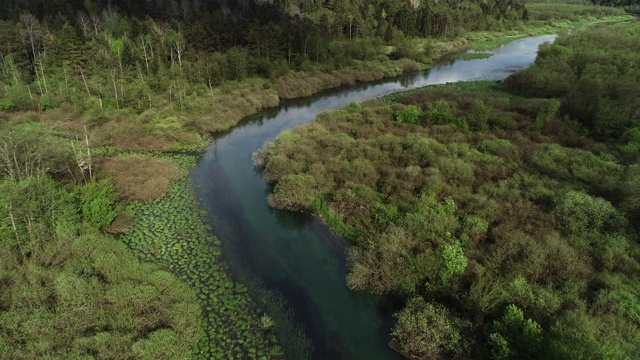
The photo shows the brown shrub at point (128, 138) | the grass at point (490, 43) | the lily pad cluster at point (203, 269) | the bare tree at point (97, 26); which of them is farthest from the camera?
the grass at point (490, 43)

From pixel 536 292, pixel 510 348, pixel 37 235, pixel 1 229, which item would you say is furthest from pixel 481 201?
pixel 1 229

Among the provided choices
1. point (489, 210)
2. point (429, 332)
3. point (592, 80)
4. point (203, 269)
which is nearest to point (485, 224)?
point (489, 210)

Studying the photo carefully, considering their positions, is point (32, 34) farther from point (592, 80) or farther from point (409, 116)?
point (592, 80)

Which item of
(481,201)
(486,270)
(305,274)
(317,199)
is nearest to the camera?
(486,270)

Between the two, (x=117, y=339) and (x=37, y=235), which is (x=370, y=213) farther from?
(x=37, y=235)

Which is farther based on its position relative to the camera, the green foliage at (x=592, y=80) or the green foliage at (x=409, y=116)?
the green foliage at (x=409, y=116)

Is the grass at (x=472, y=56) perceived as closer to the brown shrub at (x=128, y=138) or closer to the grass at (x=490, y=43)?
the grass at (x=490, y=43)

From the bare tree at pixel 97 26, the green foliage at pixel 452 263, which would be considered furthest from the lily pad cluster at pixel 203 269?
the bare tree at pixel 97 26
